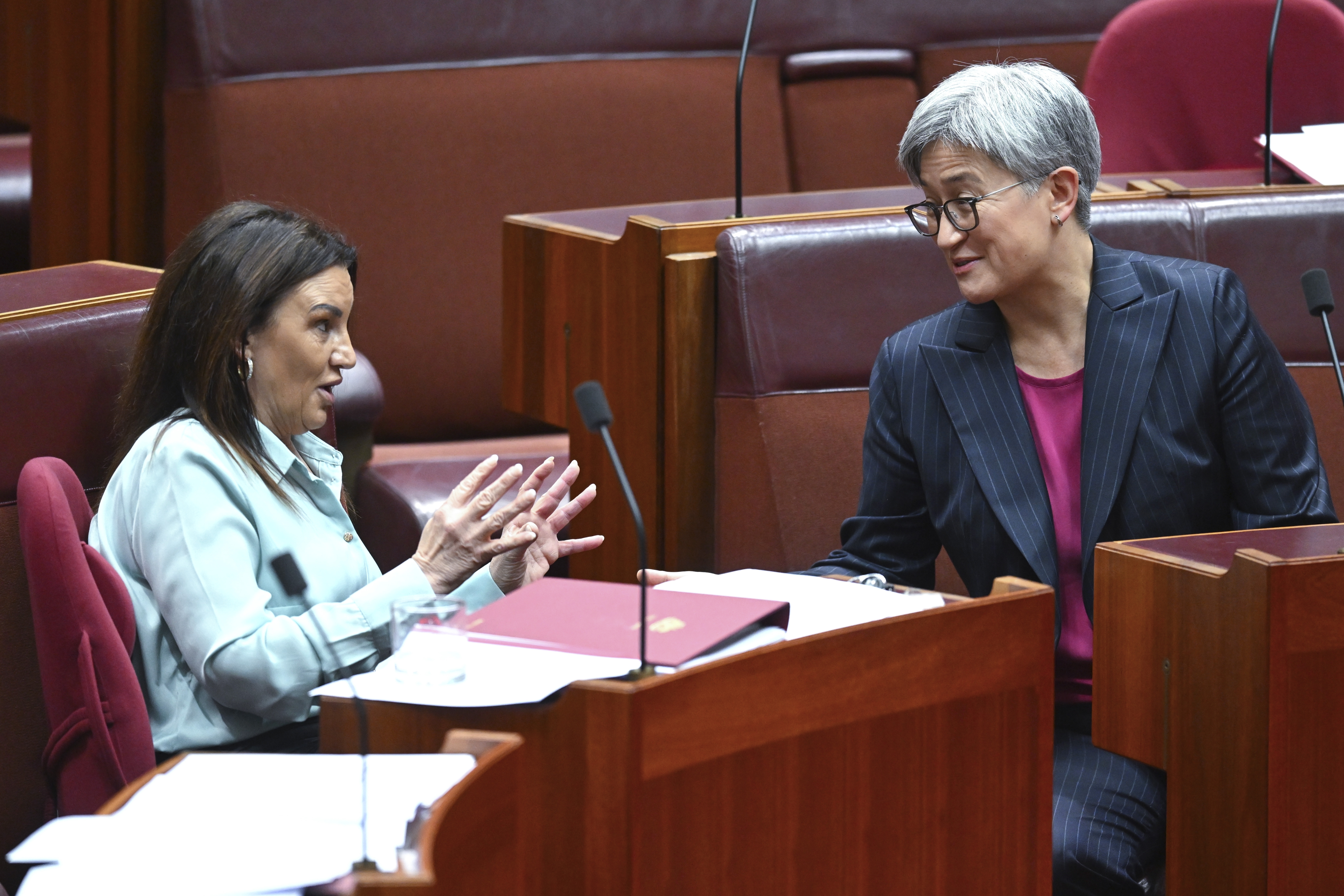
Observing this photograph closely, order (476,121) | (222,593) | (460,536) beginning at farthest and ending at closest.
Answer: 1. (476,121)
2. (460,536)
3. (222,593)

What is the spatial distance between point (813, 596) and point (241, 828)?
1.93ft

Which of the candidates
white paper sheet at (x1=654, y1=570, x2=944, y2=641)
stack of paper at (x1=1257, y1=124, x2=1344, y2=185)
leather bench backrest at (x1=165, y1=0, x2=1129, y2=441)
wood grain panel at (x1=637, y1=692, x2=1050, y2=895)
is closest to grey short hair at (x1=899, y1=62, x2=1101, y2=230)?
white paper sheet at (x1=654, y1=570, x2=944, y2=641)

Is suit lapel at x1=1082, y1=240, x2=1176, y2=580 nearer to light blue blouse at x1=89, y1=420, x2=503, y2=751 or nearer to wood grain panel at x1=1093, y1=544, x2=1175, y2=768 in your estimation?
wood grain panel at x1=1093, y1=544, x2=1175, y2=768

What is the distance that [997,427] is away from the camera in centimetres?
166

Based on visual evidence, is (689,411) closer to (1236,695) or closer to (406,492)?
(406,492)

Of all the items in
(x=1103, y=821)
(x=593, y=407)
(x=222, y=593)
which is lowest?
(x=1103, y=821)

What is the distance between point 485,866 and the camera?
37.3 inches

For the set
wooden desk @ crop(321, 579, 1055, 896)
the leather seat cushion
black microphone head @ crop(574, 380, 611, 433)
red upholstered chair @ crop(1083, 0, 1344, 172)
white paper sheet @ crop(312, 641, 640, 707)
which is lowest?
the leather seat cushion

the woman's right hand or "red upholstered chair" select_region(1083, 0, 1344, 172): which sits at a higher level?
"red upholstered chair" select_region(1083, 0, 1344, 172)

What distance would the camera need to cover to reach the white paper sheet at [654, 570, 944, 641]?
1.25 m

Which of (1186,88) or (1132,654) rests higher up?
(1186,88)

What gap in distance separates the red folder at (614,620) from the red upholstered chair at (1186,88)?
177cm

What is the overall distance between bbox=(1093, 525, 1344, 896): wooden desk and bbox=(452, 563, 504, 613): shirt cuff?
24.4 inches

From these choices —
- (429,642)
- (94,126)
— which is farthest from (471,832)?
(94,126)
